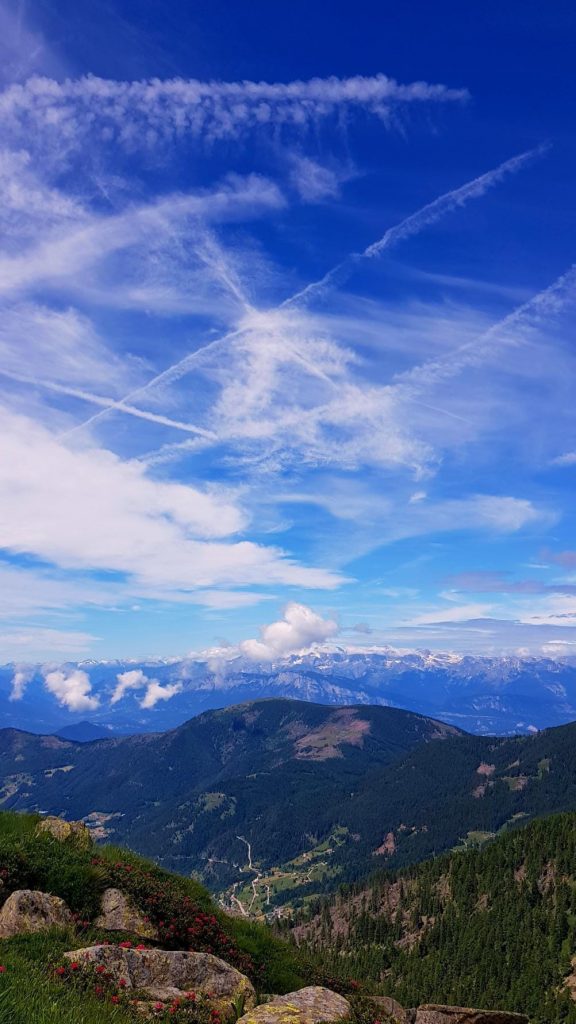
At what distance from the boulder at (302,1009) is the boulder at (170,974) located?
949 millimetres

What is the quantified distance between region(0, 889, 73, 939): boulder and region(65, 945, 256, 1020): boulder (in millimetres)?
2404

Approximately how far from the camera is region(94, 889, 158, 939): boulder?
61.8ft

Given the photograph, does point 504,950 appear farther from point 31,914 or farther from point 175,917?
point 31,914

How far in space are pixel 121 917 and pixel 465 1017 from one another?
1407 centimetres

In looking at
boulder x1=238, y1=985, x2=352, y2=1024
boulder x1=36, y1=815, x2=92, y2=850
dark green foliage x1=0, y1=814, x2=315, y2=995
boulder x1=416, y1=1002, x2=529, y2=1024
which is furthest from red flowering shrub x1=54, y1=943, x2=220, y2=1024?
boulder x1=36, y1=815, x2=92, y2=850

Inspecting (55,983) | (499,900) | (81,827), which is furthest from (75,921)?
(499,900)

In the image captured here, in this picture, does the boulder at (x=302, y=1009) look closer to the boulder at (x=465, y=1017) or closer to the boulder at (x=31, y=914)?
the boulder at (x=31, y=914)

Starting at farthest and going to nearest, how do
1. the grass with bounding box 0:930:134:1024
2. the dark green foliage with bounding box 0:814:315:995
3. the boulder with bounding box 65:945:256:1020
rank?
1. the dark green foliage with bounding box 0:814:315:995
2. the boulder with bounding box 65:945:256:1020
3. the grass with bounding box 0:930:134:1024

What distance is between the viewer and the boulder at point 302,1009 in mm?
13891

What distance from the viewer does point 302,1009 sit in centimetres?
1470

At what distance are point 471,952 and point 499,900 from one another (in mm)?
23468

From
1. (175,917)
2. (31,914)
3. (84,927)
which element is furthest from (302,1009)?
(31,914)

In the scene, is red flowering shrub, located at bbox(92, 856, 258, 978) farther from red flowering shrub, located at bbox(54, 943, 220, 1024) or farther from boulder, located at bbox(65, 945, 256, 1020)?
red flowering shrub, located at bbox(54, 943, 220, 1024)

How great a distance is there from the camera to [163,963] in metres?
15.7
